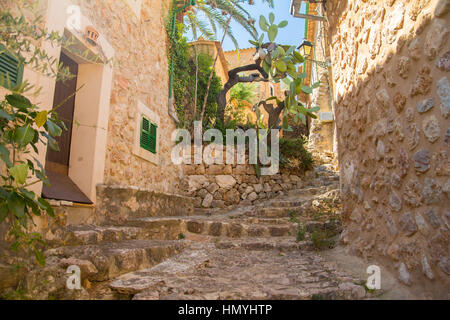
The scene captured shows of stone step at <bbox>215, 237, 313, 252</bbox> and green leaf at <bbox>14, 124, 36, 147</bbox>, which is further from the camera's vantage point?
stone step at <bbox>215, 237, 313, 252</bbox>

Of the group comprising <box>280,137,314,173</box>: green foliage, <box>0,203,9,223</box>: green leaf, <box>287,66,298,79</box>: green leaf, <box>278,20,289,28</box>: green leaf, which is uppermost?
<box>278,20,289,28</box>: green leaf

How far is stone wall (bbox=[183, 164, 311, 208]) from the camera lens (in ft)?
23.6

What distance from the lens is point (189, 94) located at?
7.82 m

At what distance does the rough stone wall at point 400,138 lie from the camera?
171 cm

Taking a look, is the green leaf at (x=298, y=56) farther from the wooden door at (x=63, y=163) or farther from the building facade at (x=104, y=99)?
the wooden door at (x=63, y=163)

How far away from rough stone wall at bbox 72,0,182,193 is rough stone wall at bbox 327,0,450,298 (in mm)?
2423

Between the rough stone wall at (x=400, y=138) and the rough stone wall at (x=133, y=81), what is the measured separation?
2.42 meters

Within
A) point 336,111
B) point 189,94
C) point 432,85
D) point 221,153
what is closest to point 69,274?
point 432,85

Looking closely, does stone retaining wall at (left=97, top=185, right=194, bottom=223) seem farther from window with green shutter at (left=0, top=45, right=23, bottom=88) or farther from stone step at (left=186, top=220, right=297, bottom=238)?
window with green shutter at (left=0, top=45, right=23, bottom=88)

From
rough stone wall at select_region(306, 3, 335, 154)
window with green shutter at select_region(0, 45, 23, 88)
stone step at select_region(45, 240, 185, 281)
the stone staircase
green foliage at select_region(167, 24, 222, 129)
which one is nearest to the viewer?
the stone staircase

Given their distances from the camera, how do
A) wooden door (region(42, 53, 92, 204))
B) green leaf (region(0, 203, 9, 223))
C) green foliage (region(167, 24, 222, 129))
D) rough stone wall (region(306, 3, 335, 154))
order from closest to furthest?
green leaf (region(0, 203, 9, 223)) → wooden door (region(42, 53, 92, 204)) → green foliage (region(167, 24, 222, 129)) → rough stone wall (region(306, 3, 335, 154))

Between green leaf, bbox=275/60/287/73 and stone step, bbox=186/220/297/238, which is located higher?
green leaf, bbox=275/60/287/73

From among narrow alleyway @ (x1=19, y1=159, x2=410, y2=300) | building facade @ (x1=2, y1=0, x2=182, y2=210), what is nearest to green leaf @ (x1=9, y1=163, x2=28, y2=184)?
narrow alleyway @ (x1=19, y1=159, x2=410, y2=300)

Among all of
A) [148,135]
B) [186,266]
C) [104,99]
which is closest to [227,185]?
[148,135]
